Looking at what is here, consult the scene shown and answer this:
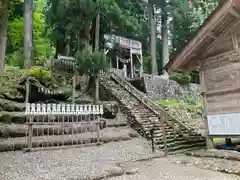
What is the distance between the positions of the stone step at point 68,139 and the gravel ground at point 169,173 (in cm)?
257

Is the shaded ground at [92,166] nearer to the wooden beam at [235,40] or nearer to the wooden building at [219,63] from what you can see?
the wooden building at [219,63]

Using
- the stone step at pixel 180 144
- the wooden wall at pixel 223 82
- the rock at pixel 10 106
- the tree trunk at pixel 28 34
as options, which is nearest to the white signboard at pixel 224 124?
the wooden wall at pixel 223 82

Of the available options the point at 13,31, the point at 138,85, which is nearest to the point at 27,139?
the point at 138,85

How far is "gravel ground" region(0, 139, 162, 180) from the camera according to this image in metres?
5.45

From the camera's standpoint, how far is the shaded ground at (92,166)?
5.41 metres

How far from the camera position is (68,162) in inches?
263

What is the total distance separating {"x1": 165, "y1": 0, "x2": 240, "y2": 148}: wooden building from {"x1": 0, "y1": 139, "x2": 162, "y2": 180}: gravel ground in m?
3.01

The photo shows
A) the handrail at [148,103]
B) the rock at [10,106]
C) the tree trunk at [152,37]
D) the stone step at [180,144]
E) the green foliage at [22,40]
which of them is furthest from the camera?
the tree trunk at [152,37]

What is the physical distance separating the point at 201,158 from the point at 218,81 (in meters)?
2.86

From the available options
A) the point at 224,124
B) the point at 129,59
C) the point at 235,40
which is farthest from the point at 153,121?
the point at 129,59

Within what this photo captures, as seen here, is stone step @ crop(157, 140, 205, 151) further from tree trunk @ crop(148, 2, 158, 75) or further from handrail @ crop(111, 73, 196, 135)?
tree trunk @ crop(148, 2, 158, 75)

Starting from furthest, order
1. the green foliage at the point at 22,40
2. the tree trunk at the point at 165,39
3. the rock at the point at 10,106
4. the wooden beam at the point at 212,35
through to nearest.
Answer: the tree trunk at the point at 165,39, the green foliage at the point at 22,40, the rock at the point at 10,106, the wooden beam at the point at 212,35

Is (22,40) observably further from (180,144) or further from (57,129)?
(180,144)

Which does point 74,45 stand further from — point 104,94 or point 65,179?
point 65,179
